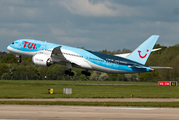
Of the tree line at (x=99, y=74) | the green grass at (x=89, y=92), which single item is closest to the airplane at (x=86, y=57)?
the green grass at (x=89, y=92)

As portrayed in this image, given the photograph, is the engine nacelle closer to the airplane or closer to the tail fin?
the airplane

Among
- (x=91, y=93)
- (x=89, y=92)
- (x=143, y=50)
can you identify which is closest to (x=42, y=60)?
(x=89, y=92)

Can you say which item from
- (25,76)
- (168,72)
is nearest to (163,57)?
(168,72)

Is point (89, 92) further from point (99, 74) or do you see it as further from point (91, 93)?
point (99, 74)

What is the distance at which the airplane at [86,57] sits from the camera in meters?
56.9

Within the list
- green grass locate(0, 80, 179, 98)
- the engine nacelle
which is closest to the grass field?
green grass locate(0, 80, 179, 98)

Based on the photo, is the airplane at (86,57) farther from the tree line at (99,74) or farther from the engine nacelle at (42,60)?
the tree line at (99,74)

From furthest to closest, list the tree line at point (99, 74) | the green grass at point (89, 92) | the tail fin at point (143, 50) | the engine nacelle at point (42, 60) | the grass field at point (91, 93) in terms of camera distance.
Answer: the tree line at point (99, 74) < the engine nacelle at point (42, 60) < the tail fin at point (143, 50) < the green grass at point (89, 92) < the grass field at point (91, 93)

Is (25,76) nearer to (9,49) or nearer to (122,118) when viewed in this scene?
(9,49)

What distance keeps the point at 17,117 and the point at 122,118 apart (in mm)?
7512

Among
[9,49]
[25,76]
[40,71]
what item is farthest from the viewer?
[40,71]

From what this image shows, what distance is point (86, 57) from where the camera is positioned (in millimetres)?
59562

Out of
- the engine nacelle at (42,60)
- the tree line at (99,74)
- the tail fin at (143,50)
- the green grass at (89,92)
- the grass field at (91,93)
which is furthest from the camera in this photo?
the tree line at (99,74)

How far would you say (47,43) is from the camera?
61.4 meters
